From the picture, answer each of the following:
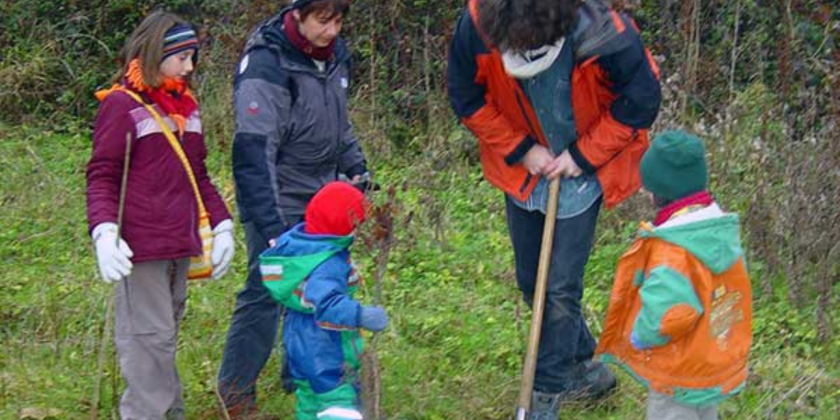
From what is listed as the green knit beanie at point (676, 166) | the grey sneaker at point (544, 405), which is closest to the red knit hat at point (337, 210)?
the green knit beanie at point (676, 166)

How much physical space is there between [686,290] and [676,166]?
42 cm

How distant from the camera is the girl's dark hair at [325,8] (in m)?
4.78

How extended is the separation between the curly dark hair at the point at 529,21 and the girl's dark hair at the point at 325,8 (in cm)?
54

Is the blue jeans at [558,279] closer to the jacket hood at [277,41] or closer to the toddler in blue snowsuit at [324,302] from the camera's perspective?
the toddler in blue snowsuit at [324,302]

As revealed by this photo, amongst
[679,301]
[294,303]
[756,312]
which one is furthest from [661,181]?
[756,312]

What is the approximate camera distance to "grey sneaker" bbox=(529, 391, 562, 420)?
5.18 metres

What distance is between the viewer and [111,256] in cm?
446

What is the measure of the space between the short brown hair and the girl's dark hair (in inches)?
18.6

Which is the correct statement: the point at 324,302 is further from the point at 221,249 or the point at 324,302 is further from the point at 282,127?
the point at 282,127

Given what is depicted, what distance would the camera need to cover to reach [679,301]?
427cm

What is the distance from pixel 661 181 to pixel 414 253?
3.24 metres

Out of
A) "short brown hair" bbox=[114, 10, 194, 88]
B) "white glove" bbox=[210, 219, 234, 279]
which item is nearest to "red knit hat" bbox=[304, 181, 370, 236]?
"white glove" bbox=[210, 219, 234, 279]

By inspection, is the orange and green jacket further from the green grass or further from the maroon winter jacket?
the maroon winter jacket

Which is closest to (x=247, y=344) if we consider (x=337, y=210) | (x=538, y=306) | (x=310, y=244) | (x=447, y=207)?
(x=310, y=244)
